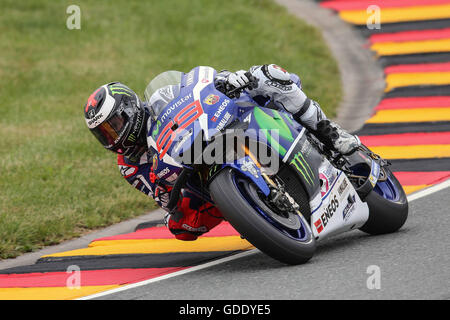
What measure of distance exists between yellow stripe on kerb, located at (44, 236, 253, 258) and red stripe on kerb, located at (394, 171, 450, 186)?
2.15 meters

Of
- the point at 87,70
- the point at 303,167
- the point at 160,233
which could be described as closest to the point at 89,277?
the point at 160,233

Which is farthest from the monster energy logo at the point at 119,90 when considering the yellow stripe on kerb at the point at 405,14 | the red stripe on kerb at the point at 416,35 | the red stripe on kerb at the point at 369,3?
the red stripe on kerb at the point at 369,3

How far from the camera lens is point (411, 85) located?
12062mm

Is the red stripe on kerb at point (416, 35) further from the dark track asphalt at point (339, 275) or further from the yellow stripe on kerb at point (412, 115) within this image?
the dark track asphalt at point (339, 275)

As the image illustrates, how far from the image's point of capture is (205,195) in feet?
19.2

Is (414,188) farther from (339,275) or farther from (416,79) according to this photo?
(416,79)

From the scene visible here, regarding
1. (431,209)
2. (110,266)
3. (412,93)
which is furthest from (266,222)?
(412,93)

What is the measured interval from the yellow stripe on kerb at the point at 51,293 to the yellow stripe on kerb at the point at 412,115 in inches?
237

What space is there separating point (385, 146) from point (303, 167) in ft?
13.2

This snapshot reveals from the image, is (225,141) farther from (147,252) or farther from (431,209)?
(431,209)

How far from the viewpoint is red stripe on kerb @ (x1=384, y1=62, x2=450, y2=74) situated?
12555 mm

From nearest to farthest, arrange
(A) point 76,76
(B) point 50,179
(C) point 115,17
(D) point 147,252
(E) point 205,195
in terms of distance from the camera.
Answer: (E) point 205,195 < (D) point 147,252 < (B) point 50,179 < (A) point 76,76 < (C) point 115,17

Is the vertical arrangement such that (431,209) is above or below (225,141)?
below
